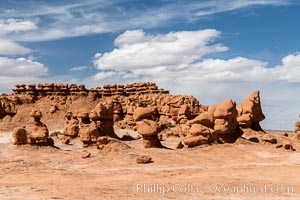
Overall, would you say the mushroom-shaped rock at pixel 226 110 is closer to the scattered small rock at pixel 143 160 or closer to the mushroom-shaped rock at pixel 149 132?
the mushroom-shaped rock at pixel 149 132

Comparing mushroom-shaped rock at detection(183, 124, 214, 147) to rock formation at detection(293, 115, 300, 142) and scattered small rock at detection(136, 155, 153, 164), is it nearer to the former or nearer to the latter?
scattered small rock at detection(136, 155, 153, 164)

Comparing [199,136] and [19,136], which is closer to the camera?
[199,136]

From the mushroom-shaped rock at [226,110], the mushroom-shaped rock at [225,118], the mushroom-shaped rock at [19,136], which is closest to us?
the mushroom-shaped rock at [19,136]

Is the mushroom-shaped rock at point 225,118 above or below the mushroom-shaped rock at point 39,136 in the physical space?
above

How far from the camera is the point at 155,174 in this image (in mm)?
18453

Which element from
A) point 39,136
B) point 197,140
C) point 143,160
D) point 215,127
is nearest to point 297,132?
point 215,127

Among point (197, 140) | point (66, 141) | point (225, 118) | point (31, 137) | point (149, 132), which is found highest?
point (225, 118)

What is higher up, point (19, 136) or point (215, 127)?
point (215, 127)

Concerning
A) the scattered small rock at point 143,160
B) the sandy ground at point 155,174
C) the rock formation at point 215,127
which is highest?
the rock formation at point 215,127

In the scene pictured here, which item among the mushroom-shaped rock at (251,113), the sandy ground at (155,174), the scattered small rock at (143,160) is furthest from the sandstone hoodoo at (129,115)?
the scattered small rock at (143,160)

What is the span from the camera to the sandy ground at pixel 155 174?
13.9m

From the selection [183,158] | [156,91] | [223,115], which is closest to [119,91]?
[156,91]

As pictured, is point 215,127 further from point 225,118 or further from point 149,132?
point 149,132

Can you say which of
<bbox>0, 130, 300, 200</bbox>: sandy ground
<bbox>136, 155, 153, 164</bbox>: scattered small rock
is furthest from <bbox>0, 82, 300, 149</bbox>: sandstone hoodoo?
<bbox>136, 155, 153, 164</bbox>: scattered small rock
